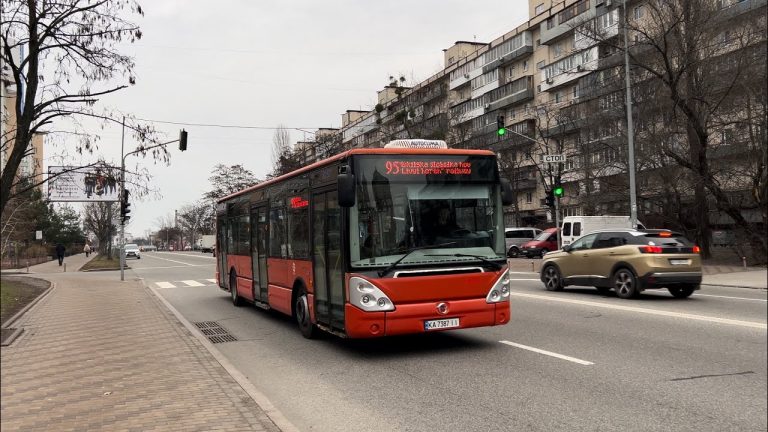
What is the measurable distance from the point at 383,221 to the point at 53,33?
7.37 meters

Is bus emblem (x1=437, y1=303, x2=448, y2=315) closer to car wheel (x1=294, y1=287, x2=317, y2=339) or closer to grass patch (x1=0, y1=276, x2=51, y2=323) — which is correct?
car wheel (x1=294, y1=287, x2=317, y2=339)

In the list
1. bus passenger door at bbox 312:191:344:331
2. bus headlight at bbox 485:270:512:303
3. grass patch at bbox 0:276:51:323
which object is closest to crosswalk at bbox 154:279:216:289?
grass patch at bbox 0:276:51:323

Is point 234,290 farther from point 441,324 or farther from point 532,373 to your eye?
point 532,373

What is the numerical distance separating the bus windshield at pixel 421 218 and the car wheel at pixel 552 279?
860 cm

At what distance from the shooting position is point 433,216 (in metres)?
8.25

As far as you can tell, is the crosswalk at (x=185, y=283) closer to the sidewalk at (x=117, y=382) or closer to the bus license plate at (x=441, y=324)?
the sidewalk at (x=117, y=382)

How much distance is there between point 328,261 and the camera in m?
8.84

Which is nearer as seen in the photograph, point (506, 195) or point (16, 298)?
point (506, 195)

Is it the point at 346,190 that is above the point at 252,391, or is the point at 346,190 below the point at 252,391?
above

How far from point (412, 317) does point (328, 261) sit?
1.62 meters

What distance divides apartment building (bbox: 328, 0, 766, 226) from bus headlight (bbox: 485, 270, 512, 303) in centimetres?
334

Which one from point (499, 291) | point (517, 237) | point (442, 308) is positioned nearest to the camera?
point (442, 308)

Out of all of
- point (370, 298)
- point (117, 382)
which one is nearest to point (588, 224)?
point (370, 298)

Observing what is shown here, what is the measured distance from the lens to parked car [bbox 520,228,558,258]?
121ft
